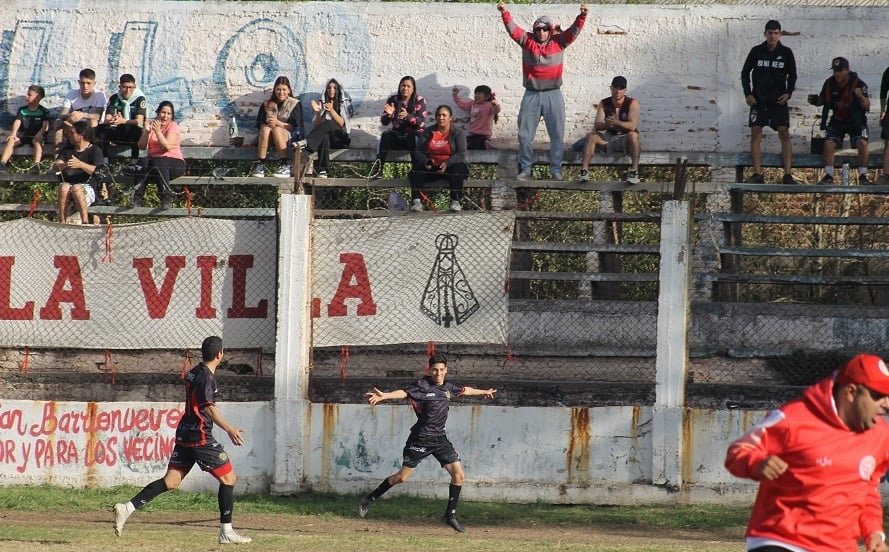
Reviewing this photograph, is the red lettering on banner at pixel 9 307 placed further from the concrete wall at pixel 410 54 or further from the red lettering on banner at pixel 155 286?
the concrete wall at pixel 410 54

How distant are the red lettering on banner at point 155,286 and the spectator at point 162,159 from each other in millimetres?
1279

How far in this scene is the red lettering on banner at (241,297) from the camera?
1362 centimetres

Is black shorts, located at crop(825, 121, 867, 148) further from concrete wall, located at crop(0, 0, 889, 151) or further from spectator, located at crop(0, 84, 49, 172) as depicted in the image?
spectator, located at crop(0, 84, 49, 172)

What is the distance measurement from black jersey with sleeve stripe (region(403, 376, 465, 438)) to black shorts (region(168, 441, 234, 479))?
2082mm

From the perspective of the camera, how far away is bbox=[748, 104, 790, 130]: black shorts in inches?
629

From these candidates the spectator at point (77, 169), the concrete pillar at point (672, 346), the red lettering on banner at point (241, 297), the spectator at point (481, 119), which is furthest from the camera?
the spectator at point (481, 119)

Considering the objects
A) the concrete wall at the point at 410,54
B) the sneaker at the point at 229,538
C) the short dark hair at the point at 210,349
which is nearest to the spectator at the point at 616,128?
the concrete wall at the point at 410,54

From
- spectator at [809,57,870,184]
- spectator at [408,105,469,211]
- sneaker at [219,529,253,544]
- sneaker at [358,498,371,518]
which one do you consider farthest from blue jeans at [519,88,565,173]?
sneaker at [219,529,253,544]

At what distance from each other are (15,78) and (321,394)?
8.49m

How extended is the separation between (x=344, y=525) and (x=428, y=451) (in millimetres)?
1089

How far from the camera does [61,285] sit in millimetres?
13930

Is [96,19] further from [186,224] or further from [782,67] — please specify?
[782,67]

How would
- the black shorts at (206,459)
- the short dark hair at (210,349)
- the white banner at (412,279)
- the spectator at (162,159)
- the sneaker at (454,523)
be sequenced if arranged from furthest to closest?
the spectator at (162,159)
the white banner at (412,279)
the sneaker at (454,523)
the black shorts at (206,459)
the short dark hair at (210,349)

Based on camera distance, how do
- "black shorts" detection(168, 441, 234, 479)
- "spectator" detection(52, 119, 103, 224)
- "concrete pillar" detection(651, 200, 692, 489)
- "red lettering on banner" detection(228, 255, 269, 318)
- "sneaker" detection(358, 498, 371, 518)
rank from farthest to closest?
1. "spectator" detection(52, 119, 103, 224)
2. "red lettering on banner" detection(228, 255, 269, 318)
3. "concrete pillar" detection(651, 200, 692, 489)
4. "sneaker" detection(358, 498, 371, 518)
5. "black shorts" detection(168, 441, 234, 479)
